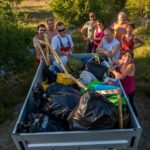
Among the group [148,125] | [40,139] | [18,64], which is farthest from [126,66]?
[18,64]

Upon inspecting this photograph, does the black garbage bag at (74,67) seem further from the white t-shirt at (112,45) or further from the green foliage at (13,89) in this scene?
the green foliage at (13,89)

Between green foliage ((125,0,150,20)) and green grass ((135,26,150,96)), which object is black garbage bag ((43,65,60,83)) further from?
green foliage ((125,0,150,20))

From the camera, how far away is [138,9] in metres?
13.7

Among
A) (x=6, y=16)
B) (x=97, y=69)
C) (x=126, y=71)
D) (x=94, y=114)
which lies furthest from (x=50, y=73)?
(x=6, y=16)

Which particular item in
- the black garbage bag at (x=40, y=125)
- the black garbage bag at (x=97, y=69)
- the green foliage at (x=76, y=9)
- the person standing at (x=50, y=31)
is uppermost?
the person standing at (x=50, y=31)

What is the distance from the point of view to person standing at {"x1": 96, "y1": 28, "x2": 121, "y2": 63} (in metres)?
6.59

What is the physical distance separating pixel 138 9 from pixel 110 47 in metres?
7.56

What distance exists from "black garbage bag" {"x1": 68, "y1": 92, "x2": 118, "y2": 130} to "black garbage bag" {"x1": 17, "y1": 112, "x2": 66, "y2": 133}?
274 millimetres

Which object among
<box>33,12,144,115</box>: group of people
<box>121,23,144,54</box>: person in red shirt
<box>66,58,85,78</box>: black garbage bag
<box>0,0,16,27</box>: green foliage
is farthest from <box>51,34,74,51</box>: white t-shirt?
<box>0,0,16,27</box>: green foliage

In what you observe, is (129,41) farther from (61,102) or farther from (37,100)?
(61,102)

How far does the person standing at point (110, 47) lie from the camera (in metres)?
6.59

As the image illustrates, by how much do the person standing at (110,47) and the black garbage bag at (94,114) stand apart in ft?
9.11

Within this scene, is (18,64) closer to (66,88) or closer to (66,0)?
(66,88)

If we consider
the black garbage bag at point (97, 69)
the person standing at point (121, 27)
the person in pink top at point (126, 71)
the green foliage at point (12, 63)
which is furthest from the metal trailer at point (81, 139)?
the person standing at point (121, 27)
